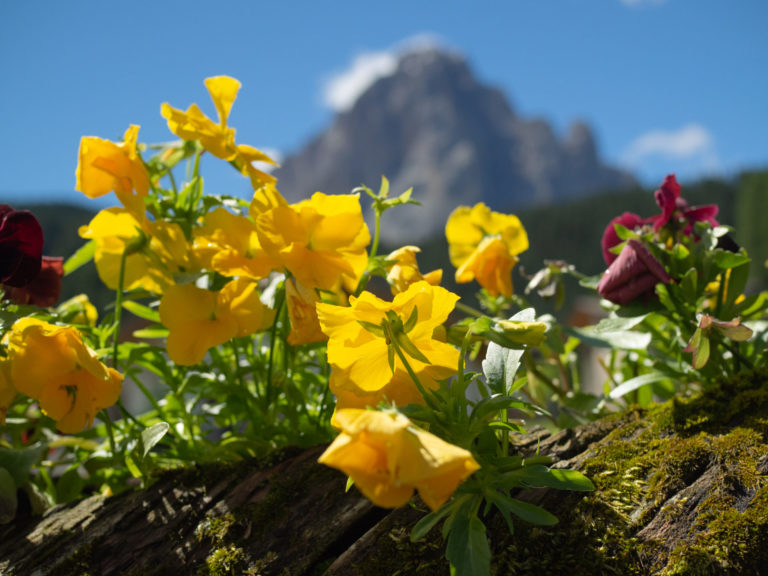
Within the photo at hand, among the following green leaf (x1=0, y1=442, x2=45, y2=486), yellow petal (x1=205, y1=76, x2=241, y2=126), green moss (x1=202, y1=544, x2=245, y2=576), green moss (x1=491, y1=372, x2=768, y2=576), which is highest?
yellow petal (x1=205, y1=76, x2=241, y2=126)

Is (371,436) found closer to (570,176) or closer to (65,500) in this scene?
(65,500)

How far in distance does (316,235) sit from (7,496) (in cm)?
70

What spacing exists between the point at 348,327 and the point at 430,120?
10528cm

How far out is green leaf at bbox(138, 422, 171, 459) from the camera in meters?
0.90

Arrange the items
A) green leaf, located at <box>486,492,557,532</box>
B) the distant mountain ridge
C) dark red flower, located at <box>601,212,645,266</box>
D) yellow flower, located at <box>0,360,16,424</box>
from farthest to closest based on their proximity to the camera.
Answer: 1. the distant mountain ridge
2. dark red flower, located at <box>601,212,645,266</box>
3. yellow flower, located at <box>0,360,16,424</box>
4. green leaf, located at <box>486,492,557,532</box>

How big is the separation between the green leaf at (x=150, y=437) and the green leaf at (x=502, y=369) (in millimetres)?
484

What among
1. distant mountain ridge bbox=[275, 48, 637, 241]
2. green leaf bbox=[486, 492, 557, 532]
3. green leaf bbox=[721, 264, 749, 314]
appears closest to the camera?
green leaf bbox=[486, 492, 557, 532]

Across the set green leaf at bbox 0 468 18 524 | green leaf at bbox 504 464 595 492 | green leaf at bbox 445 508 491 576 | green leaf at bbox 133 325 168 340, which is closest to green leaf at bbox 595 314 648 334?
green leaf at bbox 504 464 595 492

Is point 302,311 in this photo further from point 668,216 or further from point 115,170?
point 668,216

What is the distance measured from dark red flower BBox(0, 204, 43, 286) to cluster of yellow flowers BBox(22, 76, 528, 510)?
8 cm

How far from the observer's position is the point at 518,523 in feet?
2.59

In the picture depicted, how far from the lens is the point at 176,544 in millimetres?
909

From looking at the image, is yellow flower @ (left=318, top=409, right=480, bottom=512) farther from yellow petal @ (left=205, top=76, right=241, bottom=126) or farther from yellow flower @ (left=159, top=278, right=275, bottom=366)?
yellow petal @ (left=205, top=76, right=241, bottom=126)

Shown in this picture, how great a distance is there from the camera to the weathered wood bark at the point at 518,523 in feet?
2.42
